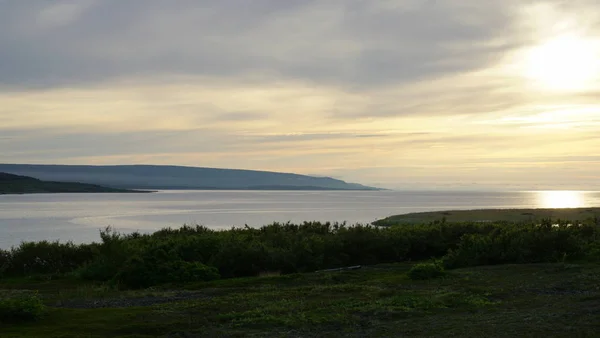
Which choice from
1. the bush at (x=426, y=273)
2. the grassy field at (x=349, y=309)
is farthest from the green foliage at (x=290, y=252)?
the grassy field at (x=349, y=309)

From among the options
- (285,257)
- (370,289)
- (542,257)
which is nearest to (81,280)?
(285,257)

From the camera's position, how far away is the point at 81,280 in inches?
934

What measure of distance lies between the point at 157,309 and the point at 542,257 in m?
14.9

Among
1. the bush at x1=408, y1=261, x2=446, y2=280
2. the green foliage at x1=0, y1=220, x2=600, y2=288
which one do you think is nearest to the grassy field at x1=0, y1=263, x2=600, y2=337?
the bush at x1=408, y1=261, x2=446, y2=280

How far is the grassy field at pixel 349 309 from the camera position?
1152cm

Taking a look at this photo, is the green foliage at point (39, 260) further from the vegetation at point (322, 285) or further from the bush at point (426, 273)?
the bush at point (426, 273)

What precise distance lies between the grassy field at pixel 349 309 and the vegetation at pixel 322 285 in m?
0.03

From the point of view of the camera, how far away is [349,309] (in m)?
13.7

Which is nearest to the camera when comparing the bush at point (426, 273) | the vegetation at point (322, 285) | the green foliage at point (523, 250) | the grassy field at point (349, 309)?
the grassy field at point (349, 309)

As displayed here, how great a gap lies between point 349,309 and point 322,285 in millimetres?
4601

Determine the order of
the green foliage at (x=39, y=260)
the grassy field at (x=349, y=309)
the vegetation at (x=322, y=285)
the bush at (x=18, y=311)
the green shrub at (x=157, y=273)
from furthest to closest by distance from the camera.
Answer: the green foliage at (x=39, y=260) < the green shrub at (x=157, y=273) < the bush at (x=18, y=311) < the vegetation at (x=322, y=285) < the grassy field at (x=349, y=309)

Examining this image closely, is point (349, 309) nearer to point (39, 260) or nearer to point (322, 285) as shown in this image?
point (322, 285)

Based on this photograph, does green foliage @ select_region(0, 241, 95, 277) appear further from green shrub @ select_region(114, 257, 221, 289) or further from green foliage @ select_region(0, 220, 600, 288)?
green shrub @ select_region(114, 257, 221, 289)

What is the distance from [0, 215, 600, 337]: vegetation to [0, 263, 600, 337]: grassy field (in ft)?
0.11
